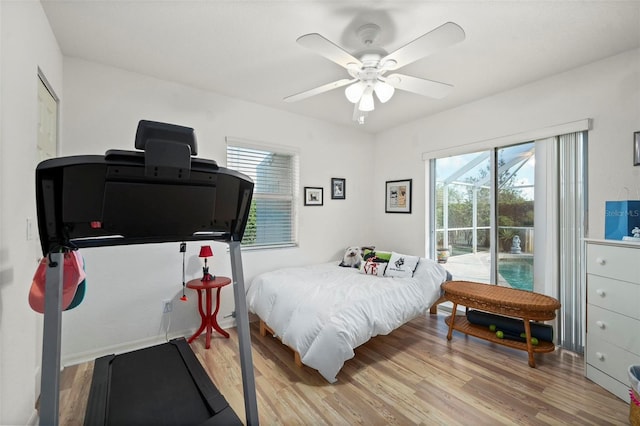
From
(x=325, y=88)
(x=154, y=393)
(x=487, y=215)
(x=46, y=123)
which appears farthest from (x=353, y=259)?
(x=46, y=123)

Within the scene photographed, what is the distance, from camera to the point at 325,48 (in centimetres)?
171

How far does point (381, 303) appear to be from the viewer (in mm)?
2559

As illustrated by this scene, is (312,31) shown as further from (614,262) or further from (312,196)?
(614,262)

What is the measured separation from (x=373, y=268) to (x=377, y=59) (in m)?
2.25

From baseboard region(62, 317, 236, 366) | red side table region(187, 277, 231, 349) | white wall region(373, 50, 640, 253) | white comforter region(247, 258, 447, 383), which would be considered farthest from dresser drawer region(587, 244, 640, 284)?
baseboard region(62, 317, 236, 366)

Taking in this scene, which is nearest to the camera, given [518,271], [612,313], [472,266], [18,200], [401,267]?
[18,200]

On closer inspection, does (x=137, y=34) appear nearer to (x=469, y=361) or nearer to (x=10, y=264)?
(x=10, y=264)

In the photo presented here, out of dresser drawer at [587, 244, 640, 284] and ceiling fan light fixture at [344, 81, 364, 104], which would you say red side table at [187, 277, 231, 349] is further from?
dresser drawer at [587, 244, 640, 284]

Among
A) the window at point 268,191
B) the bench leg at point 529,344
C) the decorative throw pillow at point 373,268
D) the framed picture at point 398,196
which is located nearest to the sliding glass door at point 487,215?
the framed picture at point 398,196

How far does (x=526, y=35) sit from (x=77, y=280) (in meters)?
3.25

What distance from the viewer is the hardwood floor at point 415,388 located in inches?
71.7

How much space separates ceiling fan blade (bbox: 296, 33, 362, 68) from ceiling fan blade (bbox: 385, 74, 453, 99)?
1.10 feet

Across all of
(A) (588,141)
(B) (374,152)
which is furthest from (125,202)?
(B) (374,152)

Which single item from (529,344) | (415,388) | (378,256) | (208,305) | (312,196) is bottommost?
(415,388)
